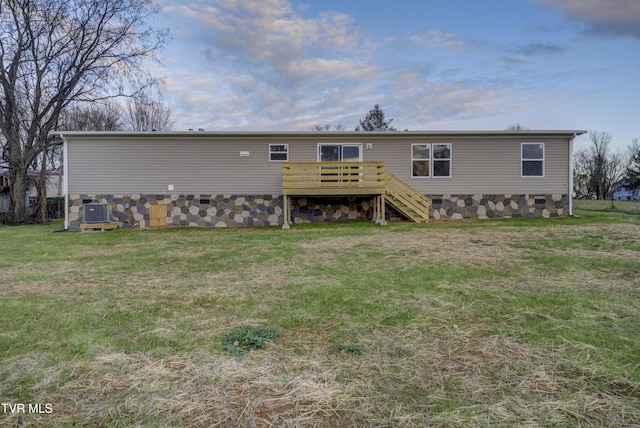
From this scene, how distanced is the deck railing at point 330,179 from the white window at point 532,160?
557 centimetres

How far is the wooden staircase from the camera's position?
1152 cm

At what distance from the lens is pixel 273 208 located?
1205 centimetres

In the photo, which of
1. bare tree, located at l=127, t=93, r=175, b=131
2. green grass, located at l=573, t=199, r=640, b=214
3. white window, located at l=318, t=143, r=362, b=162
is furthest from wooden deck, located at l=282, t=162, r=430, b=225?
bare tree, located at l=127, t=93, r=175, b=131

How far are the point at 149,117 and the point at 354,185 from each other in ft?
75.3

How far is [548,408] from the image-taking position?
5.65ft

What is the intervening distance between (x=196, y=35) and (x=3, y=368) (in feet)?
45.8

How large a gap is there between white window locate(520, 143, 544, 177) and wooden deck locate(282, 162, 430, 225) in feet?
12.8

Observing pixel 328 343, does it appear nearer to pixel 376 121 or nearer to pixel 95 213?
pixel 95 213

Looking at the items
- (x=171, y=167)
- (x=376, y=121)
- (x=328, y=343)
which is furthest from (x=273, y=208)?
(x=376, y=121)

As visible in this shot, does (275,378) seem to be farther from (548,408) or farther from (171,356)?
(548,408)

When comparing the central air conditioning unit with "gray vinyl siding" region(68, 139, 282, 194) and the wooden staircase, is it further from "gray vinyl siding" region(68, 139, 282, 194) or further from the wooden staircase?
the wooden staircase

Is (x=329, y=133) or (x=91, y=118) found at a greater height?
(x=91, y=118)

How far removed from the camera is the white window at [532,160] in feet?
40.2

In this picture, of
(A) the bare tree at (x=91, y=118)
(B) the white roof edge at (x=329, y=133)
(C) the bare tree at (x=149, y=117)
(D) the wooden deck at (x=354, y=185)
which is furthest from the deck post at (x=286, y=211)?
(C) the bare tree at (x=149, y=117)
